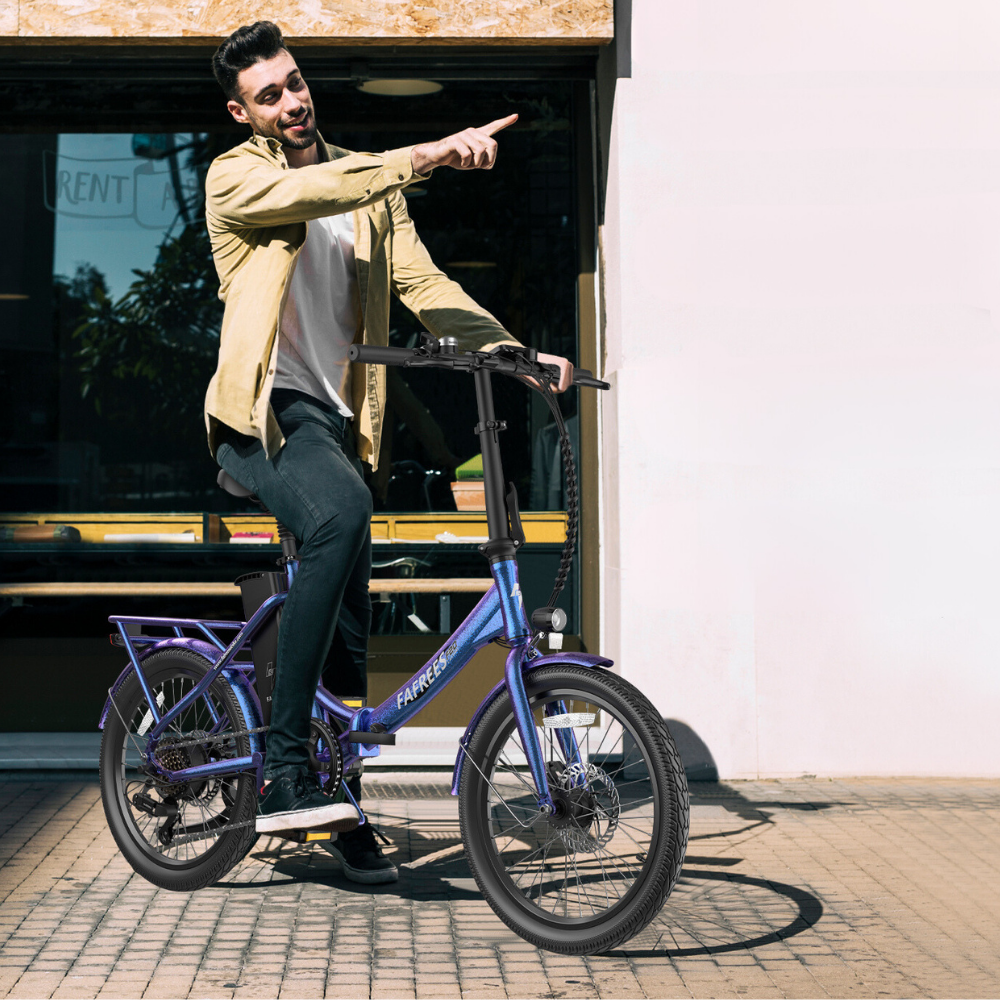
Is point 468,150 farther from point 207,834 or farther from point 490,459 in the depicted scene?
point 207,834

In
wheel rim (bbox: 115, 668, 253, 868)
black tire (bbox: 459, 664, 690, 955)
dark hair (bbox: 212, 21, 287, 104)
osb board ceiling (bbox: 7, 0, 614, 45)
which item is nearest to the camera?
black tire (bbox: 459, 664, 690, 955)

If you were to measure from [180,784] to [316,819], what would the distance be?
65 cm

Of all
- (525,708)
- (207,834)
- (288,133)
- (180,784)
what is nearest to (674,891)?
(525,708)

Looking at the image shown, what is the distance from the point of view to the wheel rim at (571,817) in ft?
10.6

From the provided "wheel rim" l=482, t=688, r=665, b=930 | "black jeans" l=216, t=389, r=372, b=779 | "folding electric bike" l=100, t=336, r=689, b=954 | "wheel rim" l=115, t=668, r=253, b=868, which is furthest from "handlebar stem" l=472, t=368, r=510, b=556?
"wheel rim" l=115, t=668, r=253, b=868

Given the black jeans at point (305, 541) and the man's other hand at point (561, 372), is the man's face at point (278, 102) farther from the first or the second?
the man's other hand at point (561, 372)

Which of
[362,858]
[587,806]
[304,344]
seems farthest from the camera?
[362,858]

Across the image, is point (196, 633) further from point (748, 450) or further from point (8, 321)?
point (8, 321)

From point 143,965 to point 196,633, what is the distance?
1.19 m

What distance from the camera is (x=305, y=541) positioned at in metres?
3.55

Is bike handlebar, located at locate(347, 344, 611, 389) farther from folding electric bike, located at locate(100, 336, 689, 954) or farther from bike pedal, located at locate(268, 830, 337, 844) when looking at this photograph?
bike pedal, located at locate(268, 830, 337, 844)

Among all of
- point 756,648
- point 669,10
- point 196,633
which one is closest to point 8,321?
point 196,633

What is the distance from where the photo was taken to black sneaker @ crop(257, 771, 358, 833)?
3434mm

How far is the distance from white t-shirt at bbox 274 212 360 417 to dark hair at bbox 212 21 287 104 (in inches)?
18.8
